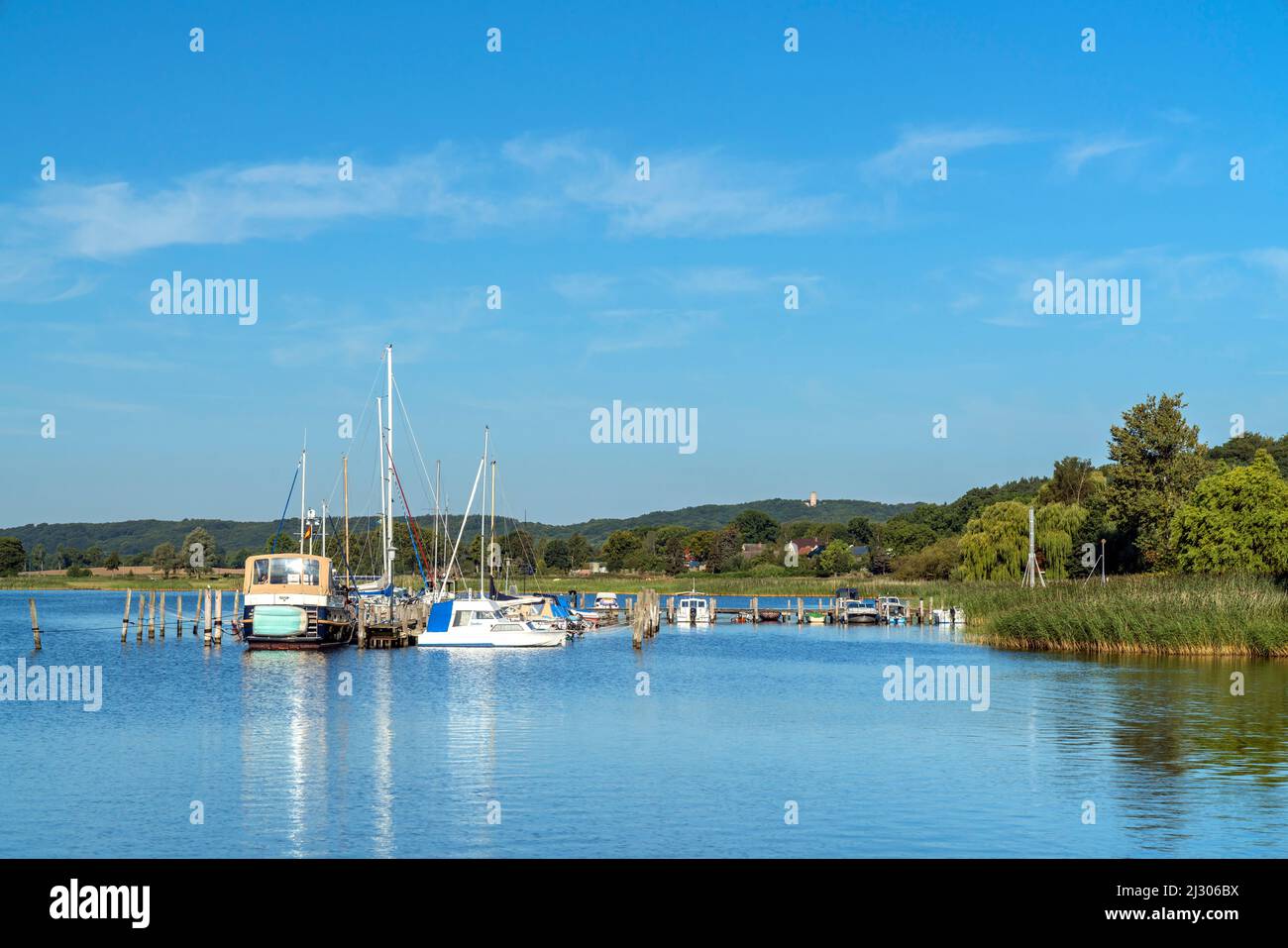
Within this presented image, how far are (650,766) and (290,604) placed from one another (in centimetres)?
4252

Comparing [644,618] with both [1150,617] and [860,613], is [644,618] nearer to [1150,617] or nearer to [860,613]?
[860,613]

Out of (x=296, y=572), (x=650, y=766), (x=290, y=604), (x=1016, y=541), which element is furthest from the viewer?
(x=1016, y=541)

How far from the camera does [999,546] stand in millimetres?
112688

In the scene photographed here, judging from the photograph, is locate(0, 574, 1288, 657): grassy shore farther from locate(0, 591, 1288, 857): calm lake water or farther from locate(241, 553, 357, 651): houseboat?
locate(241, 553, 357, 651): houseboat

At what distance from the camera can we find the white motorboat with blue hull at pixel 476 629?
72.9 meters

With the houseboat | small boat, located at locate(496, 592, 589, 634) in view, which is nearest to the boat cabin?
the houseboat

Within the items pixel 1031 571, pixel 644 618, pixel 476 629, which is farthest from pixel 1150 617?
pixel 1031 571

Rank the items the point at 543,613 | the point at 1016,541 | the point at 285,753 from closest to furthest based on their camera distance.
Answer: the point at 285,753, the point at 543,613, the point at 1016,541

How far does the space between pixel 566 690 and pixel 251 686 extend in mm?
12629

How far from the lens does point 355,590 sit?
80.7 meters

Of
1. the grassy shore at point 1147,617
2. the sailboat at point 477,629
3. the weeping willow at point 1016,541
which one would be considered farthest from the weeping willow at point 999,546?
the sailboat at point 477,629

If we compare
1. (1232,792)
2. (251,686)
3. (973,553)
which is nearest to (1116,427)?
(973,553)

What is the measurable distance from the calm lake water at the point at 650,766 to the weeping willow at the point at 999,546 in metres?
54.3

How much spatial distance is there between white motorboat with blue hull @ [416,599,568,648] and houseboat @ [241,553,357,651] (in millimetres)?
5089
